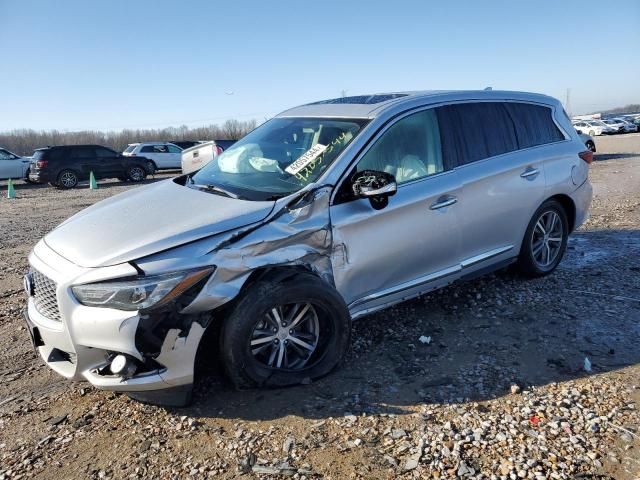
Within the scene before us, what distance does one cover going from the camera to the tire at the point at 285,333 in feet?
9.95

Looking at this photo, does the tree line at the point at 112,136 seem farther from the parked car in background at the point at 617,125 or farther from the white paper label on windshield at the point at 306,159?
the white paper label on windshield at the point at 306,159

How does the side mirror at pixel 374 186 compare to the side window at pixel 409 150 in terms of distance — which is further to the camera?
the side window at pixel 409 150

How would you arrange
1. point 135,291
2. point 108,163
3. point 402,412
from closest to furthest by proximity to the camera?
point 135,291
point 402,412
point 108,163

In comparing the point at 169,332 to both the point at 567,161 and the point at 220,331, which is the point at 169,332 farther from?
the point at 567,161

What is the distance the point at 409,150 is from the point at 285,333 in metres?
1.75

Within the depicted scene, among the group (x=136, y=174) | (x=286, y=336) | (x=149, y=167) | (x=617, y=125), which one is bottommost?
(x=136, y=174)

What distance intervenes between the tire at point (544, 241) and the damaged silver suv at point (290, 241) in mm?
45

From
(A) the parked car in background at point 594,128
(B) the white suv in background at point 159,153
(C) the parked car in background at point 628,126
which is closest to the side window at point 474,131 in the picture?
(B) the white suv in background at point 159,153

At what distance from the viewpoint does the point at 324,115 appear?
13.8ft

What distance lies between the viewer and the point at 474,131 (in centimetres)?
446

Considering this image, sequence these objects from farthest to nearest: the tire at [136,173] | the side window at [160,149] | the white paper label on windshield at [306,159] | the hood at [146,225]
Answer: the side window at [160,149] < the tire at [136,173] < the white paper label on windshield at [306,159] < the hood at [146,225]

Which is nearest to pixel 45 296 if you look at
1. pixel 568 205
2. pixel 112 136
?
pixel 568 205

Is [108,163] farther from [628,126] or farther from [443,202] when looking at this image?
[628,126]

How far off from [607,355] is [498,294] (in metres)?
1.27
